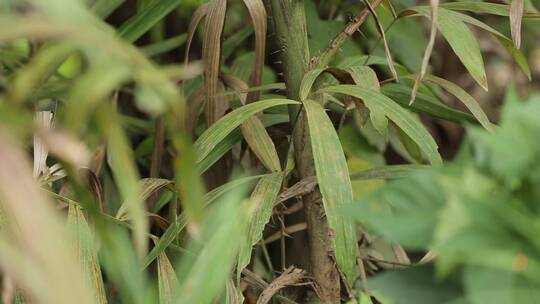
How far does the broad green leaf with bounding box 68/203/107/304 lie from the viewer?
736mm

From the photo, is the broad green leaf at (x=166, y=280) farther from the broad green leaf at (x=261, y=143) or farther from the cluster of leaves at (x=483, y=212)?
the cluster of leaves at (x=483, y=212)

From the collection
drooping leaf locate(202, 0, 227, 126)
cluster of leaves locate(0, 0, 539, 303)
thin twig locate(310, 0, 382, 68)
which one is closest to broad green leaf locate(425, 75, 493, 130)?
cluster of leaves locate(0, 0, 539, 303)

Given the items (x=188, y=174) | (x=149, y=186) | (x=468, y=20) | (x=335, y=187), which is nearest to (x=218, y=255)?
(x=188, y=174)

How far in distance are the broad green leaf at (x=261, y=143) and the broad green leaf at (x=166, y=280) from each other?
0.14m

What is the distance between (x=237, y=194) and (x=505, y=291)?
5.7 inches

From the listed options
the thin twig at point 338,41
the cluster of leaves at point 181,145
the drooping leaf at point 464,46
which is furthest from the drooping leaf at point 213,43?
the drooping leaf at point 464,46

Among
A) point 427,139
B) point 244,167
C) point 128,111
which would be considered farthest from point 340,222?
point 128,111

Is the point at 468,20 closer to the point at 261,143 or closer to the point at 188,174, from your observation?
the point at 261,143

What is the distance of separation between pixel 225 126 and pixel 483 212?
427 millimetres

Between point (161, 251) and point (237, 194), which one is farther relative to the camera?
point (161, 251)

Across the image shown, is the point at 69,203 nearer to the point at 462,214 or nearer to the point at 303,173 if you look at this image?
the point at 303,173

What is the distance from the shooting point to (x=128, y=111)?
1370 mm

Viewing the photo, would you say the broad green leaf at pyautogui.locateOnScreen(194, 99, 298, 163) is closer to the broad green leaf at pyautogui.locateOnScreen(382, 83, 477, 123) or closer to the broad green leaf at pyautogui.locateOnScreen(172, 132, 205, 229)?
the broad green leaf at pyautogui.locateOnScreen(382, 83, 477, 123)

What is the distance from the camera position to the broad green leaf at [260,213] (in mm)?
737
